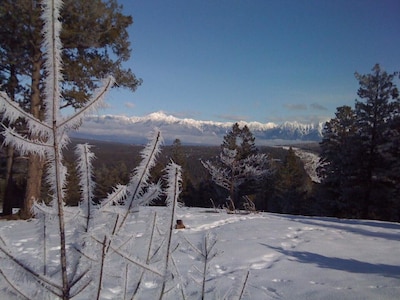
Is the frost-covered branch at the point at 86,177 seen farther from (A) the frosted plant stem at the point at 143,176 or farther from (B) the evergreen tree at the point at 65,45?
(B) the evergreen tree at the point at 65,45

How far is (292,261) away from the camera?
426 cm

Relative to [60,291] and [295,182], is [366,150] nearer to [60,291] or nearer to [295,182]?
[295,182]

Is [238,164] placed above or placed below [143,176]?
below

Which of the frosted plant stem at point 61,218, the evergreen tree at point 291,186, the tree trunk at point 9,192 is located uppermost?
the frosted plant stem at point 61,218

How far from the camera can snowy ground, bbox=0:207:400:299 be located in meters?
3.08

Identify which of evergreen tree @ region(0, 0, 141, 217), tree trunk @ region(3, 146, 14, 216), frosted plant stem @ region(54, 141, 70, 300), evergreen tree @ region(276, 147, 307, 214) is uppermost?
evergreen tree @ region(0, 0, 141, 217)

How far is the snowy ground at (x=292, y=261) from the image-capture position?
3082mm

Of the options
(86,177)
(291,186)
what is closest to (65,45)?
(86,177)

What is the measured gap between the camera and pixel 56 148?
1.07 m

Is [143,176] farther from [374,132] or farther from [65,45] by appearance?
[374,132]

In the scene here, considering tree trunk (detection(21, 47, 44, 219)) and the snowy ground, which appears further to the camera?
tree trunk (detection(21, 47, 44, 219))

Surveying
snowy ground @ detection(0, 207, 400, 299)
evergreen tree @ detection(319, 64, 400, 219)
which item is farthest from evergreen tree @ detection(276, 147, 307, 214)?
snowy ground @ detection(0, 207, 400, 299)

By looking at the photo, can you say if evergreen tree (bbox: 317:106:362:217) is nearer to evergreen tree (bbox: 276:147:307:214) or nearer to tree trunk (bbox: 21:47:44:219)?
evergreen tree (bbox: 276:147:307:214)

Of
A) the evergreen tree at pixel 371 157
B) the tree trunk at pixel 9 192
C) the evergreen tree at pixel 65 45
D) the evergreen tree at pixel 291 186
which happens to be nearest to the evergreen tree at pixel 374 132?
the evergreen tree at pixel 371 157
